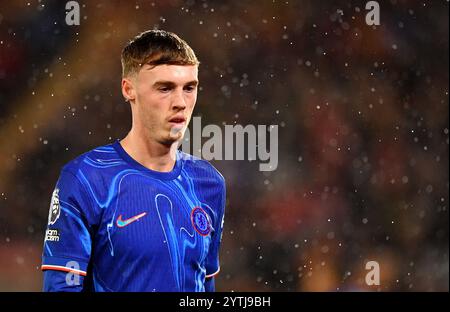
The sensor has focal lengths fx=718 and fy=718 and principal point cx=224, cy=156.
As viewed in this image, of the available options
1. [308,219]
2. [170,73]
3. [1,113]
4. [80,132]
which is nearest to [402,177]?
[308,219]

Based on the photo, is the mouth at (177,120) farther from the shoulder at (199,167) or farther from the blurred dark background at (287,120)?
the blurred dark background at (287,120)

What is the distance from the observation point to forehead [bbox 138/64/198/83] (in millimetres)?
2191

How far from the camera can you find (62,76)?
5.09 m

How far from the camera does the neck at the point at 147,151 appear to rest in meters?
2.22

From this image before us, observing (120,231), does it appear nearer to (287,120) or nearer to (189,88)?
(189,88)

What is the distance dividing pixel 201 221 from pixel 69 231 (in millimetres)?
431

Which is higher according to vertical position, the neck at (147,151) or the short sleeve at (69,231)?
the neck at (147,151)

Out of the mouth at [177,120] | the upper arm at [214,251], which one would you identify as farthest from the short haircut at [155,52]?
the upper arm at [214,251]

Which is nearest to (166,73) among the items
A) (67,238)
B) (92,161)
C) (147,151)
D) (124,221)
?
(147,151)

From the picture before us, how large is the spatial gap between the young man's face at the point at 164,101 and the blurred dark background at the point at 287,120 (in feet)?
9.24

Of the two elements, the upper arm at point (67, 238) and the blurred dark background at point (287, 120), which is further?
the blurred dark background at point (287, 120)

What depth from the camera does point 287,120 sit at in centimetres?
551

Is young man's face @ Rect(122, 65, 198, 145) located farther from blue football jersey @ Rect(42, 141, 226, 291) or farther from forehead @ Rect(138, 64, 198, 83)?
blue football jersey @ Rect(42, 141, 226, 291)
